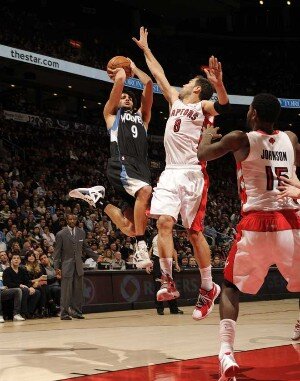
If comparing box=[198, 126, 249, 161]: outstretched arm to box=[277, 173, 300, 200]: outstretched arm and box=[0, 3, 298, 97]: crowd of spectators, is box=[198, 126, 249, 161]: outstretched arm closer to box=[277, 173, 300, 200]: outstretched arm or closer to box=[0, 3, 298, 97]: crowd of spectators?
box=[277, 173, 300, 200]: outstretched arm

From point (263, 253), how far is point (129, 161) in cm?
221

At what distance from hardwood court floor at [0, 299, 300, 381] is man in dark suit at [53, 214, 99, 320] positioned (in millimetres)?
571

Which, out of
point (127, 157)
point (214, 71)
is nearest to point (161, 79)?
point (127, 157)

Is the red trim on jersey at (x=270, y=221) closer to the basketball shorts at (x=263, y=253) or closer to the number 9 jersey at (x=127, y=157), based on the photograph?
the basketball shorts at (x=263, y=253)

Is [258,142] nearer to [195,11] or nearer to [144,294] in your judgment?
[144,294]

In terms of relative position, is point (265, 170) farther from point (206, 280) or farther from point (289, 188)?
point (206, 280)

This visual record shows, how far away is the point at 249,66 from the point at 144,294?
877 inches

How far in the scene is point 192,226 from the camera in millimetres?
6445

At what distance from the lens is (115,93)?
266 inches

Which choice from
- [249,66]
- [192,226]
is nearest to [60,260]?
[192,226]

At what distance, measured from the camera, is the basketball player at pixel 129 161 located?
21.7 ft

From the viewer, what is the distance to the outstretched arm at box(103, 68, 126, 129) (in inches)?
262

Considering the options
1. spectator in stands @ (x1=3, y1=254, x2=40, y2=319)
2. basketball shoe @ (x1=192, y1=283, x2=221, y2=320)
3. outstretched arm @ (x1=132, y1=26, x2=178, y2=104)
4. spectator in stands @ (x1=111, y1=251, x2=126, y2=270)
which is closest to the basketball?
outstretched arm @ (x1=132, y1=26, x2=178, y2=104)

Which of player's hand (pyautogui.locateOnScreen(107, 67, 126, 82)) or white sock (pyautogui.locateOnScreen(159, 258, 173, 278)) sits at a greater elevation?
player's hand (pyautogui.locateOnScreen(107, 67, 126, 82))
